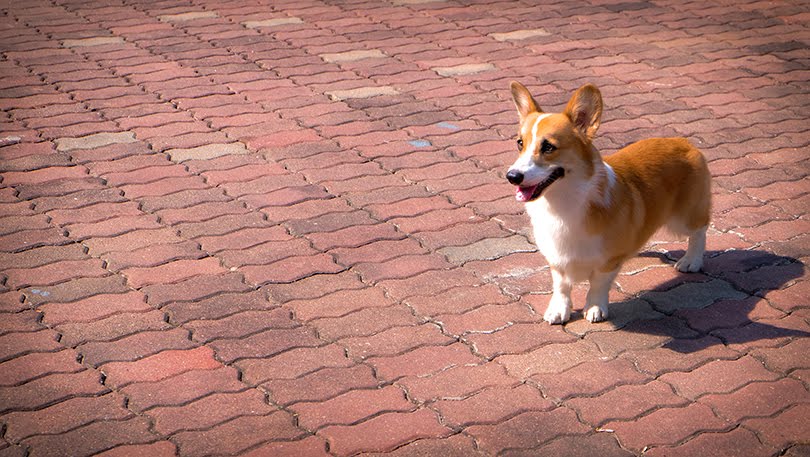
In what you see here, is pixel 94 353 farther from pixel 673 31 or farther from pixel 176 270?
pixel 673 31

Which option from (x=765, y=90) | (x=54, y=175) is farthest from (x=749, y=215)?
(x=54, y=175)

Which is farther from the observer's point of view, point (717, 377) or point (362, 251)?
point (362, 251)

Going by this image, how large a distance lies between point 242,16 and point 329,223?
4348mm

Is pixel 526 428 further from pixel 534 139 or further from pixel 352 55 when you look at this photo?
pixel 352 55

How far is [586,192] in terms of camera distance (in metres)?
4.10

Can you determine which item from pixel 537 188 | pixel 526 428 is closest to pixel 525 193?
pixel 537 188

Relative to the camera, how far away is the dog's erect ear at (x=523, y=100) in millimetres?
4262

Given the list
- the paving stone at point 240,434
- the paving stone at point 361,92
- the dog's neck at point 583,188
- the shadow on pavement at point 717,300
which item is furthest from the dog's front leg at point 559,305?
the paving stone at point 361,92

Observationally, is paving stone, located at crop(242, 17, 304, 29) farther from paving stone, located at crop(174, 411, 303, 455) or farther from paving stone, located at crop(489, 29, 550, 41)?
paving stone, located at crop(174, 411, 303, 455)

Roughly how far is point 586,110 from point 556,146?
249 millimetres

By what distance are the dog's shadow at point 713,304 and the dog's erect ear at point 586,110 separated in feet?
3.10

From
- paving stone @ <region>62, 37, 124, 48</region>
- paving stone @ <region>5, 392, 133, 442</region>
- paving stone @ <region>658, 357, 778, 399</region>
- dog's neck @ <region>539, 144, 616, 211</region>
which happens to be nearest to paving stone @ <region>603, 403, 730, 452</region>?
paving stone @ <region>658, 357, 778, 399</region>

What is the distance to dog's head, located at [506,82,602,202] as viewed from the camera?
397 cm

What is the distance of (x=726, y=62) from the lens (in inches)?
316
